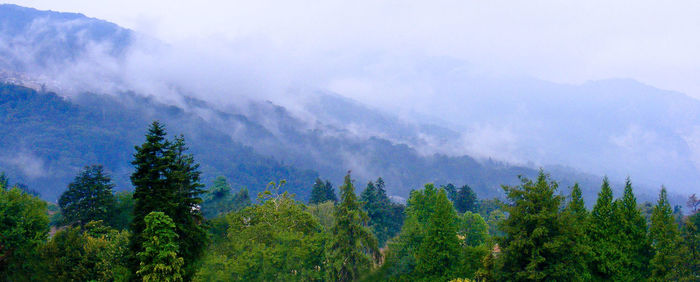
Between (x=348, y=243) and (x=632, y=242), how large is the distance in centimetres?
2261

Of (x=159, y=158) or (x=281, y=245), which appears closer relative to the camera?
(x=159, y=158)

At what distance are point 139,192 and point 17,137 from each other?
712 feet

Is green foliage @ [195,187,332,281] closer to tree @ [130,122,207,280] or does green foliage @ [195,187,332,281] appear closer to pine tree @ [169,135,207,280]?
pine tree @ [169,135,207,280]

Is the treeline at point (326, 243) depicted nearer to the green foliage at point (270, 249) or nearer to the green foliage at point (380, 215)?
the green foliage at point (270, 249)

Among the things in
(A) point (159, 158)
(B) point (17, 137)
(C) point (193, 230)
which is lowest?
(C) point (193, 230)

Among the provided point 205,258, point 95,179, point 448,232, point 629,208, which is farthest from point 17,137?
point 629,208

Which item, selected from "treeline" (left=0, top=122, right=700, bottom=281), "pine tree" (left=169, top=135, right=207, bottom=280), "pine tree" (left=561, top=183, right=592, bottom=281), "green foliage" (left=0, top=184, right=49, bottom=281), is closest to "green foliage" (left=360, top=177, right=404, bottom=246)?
"treeline" (left=0, top=122, right=700, bottom=281)

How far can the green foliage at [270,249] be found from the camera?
104 ft

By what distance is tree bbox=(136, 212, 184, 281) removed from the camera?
22516 mm

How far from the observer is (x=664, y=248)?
2933cm

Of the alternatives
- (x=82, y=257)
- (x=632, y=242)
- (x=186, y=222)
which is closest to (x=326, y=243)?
(x=186, y=222)

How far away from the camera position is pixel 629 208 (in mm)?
31422

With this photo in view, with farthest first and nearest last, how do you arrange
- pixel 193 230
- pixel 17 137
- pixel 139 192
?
pixel 17 137 → pixel 193 230 → pixel 139 192

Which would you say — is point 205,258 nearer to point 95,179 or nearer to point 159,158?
point 159,158
